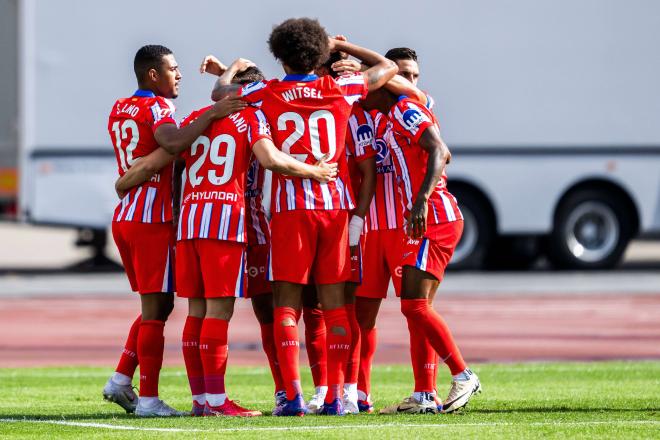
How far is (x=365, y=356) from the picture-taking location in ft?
28.3

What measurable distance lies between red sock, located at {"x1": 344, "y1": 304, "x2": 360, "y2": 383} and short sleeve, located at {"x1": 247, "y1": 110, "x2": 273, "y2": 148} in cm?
121

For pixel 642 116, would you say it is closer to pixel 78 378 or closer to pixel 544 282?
pixel 544 282

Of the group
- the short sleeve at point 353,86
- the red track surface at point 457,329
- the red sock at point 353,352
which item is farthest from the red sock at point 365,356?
the red track surface at point 457,329

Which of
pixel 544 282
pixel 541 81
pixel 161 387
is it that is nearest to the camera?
pixel 161 387

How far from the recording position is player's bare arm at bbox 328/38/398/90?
812 cm

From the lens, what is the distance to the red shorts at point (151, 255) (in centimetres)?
825

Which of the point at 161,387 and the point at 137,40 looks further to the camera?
the point at 137,40

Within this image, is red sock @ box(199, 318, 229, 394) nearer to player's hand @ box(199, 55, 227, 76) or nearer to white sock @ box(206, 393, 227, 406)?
white sock @ box(206, 393, 227, 406)

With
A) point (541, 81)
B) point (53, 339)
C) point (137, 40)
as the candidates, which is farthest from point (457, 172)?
point (53, 339)

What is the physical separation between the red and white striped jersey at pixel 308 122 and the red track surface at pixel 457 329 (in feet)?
14.9

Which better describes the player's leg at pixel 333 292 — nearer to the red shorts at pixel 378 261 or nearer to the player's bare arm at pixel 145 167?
the red shorts at pixel 378 261

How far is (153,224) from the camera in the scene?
8.27 m

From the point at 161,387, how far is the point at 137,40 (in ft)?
38.7

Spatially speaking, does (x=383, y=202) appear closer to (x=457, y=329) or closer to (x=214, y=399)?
(x=214, y=399)
